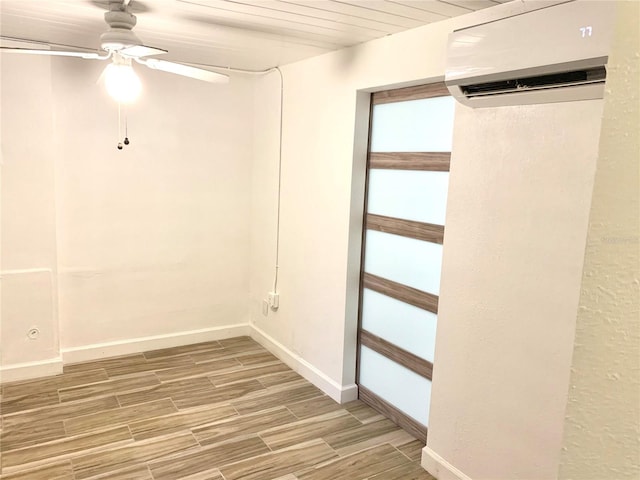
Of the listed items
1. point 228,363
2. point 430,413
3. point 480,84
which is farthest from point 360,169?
point 228,363

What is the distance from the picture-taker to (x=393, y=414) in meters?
3.15

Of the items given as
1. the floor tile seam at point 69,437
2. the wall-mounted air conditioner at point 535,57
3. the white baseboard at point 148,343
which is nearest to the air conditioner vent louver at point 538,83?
the wall-mounted air conditioner at point 535,57

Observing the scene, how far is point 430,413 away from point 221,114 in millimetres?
2841

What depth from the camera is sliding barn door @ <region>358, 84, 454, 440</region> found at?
2771 millimetres

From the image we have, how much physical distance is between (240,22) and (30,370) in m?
2.73

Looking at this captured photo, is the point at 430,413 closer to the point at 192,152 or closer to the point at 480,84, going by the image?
the point at 480,84

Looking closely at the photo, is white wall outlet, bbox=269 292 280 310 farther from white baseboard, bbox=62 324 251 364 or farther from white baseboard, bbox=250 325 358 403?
white baseboard, bbox=62 324 251 364

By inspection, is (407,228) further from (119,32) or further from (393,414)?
(119,32)

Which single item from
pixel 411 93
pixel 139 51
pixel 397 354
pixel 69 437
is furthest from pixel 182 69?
pixel 69 437

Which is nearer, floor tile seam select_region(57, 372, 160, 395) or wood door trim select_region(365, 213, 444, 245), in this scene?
wood door trim select_region(365, 213, 444, 245)

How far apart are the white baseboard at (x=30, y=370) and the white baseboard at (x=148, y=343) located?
0.18 m

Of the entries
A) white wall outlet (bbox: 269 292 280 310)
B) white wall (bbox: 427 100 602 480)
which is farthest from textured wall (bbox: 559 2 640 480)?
white wall outlet (bbox: 269 292 280 310)

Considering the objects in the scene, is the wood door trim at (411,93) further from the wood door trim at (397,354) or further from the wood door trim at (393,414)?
the wood door trim at (393,414)

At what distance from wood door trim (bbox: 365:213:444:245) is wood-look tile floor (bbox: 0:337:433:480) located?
118cm
